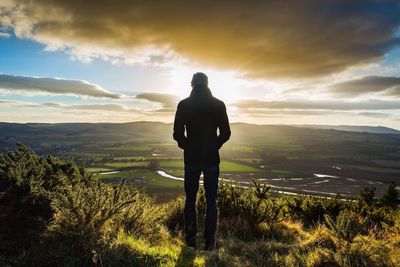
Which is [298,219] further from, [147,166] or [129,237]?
[147,166]

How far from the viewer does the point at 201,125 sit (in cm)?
576

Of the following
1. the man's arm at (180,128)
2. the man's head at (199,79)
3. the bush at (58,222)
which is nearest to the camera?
the bush at (58,222)

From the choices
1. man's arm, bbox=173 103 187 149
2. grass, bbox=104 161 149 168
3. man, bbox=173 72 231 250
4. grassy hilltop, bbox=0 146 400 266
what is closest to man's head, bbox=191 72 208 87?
man, bbox=173 72 231 250

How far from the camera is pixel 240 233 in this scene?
6.96 meters

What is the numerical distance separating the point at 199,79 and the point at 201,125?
33.8 inches

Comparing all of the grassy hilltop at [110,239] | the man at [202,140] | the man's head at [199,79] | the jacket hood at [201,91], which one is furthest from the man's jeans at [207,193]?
the man's head at [199,79]

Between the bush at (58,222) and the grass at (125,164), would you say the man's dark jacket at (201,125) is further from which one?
the grass at (125,164)

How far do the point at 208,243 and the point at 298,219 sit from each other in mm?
4696

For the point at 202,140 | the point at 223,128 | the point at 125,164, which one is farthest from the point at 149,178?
the point at 202,140

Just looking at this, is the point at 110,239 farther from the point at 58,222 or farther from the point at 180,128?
the point at 180,128

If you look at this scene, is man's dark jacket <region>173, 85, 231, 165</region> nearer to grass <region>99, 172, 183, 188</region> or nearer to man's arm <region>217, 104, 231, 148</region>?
man's arm <region>217, 104, 231, 148</region>

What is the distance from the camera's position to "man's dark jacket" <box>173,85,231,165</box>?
18.7 ft

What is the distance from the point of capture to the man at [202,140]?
5.71m

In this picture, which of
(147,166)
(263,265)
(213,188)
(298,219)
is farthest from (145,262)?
(147,166)
